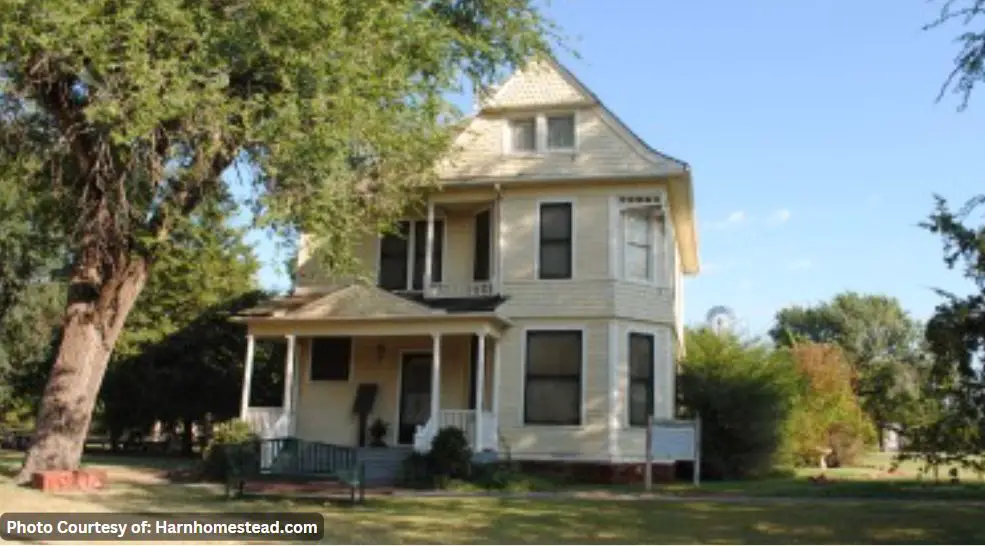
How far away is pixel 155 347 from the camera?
95.9ft

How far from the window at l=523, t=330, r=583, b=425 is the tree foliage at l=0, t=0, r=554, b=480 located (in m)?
5.34

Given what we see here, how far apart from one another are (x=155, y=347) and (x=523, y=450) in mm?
14000

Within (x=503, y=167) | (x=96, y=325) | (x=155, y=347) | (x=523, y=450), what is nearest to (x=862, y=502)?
(x=523, y=450)

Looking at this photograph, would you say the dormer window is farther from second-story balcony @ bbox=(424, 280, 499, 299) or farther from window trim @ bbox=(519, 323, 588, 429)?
window trim @ bbox=(519, 323, 588, 429)

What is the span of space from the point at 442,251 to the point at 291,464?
7.79 metres

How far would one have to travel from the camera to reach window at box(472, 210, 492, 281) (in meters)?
22.4

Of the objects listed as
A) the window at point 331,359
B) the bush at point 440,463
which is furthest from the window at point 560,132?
the bush at point 440,463

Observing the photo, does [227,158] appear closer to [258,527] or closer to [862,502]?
[258,527]

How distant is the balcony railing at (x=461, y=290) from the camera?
21844 mm

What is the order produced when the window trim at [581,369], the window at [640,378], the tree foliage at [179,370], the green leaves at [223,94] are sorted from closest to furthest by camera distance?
the green leaves at [223,94]
the window trim at [581,369]
the window at [640,378]
the tree foliage at [179,370]

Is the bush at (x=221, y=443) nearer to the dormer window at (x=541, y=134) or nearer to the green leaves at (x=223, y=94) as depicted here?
the green leaves at (x=223, y=94)

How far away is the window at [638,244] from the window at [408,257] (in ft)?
14.9

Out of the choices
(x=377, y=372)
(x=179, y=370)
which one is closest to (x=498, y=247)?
(x=377, y=372)
